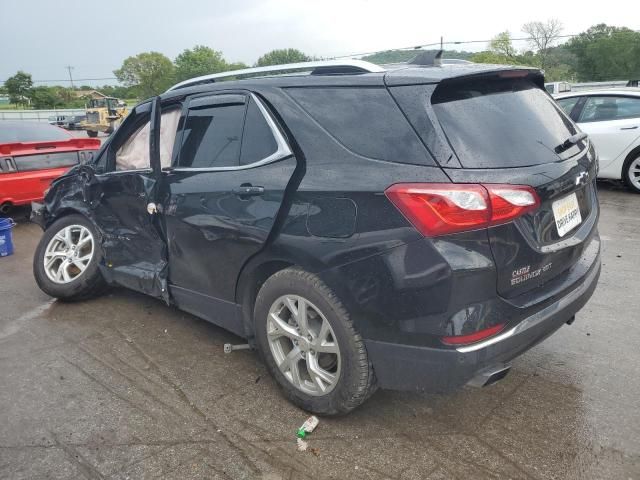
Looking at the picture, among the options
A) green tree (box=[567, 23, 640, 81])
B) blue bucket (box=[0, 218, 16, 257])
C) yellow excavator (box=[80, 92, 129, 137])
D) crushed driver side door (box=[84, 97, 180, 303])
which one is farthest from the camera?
green tree (box=[567, 23, 640, 81])

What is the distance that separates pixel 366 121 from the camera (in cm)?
250

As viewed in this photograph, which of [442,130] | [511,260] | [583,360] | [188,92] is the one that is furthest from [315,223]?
[583,360]

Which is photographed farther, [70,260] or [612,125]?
[612,125]

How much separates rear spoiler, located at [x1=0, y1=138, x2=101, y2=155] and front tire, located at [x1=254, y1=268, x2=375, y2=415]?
19.2 ft

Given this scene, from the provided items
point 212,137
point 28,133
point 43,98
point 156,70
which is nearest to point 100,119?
point 28,133

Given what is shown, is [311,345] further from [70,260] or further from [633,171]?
[633,171]

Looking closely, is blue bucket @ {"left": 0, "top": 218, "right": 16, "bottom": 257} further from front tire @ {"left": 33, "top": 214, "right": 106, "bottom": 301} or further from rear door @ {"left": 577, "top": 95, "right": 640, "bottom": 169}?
rear door @ {"left": 577, "top": 95, "right": 640, "bottom": 169}

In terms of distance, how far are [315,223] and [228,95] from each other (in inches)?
46.9

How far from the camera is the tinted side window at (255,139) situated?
287 centimetres

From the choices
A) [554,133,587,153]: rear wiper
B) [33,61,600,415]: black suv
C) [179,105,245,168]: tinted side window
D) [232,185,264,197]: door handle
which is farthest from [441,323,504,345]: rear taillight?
[179,105,245,168]: tinted side window

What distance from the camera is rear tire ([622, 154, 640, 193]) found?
8.14m

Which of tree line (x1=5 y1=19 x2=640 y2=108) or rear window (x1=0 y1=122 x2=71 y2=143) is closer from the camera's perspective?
rear window (x1=0 y1=122 x2=71 y2=143)

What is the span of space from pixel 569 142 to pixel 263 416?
225 centimetres

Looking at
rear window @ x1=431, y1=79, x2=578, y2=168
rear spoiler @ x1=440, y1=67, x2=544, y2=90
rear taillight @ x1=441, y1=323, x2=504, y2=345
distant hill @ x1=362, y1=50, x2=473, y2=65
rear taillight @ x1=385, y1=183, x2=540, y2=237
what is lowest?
rear taillight @ x1=441, y1=323, x2=504, y2=345
